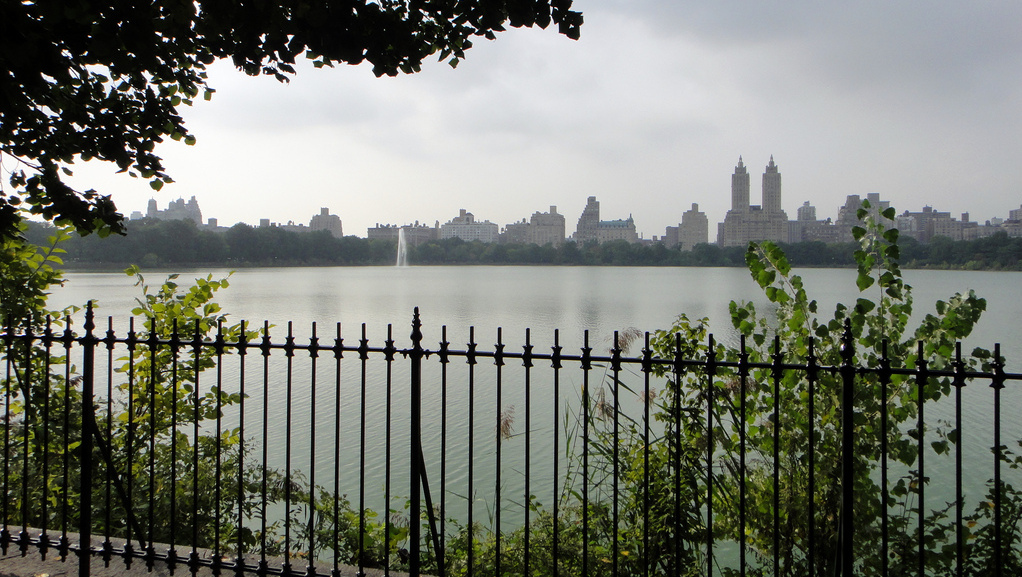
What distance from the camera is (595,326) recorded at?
21.8 m

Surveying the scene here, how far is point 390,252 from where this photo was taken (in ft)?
374

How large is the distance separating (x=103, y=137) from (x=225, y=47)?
34.4 inches

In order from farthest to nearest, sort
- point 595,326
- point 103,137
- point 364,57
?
1. point 595,326
2. point 103,137
3. point 364,57

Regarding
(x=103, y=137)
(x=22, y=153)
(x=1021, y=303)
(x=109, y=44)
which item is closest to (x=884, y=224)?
(x=109, y=44)

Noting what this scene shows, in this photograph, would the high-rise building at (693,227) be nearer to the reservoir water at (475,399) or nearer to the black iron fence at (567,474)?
the reservoir water at (475,399)

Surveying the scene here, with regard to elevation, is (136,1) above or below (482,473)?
above

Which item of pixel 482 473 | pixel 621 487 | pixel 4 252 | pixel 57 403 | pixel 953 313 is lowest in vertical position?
pixel 482 473

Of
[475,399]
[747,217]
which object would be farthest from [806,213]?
[475,399]

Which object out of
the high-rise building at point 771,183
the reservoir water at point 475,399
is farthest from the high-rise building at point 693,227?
the reservoir water at point 475,399

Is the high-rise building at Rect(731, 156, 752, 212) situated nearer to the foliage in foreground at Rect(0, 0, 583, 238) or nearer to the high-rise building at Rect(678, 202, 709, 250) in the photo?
the foliage in foreground at Rect(0, 0, 583, 238)

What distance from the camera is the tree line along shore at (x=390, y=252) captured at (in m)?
40.7

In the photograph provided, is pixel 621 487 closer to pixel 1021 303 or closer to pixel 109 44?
pixel 109 44

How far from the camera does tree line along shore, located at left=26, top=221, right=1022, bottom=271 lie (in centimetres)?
4069

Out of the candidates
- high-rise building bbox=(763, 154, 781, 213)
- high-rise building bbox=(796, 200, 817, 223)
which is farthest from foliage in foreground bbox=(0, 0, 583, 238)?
high-rise building bbox=(796, 200, 817, 223)
